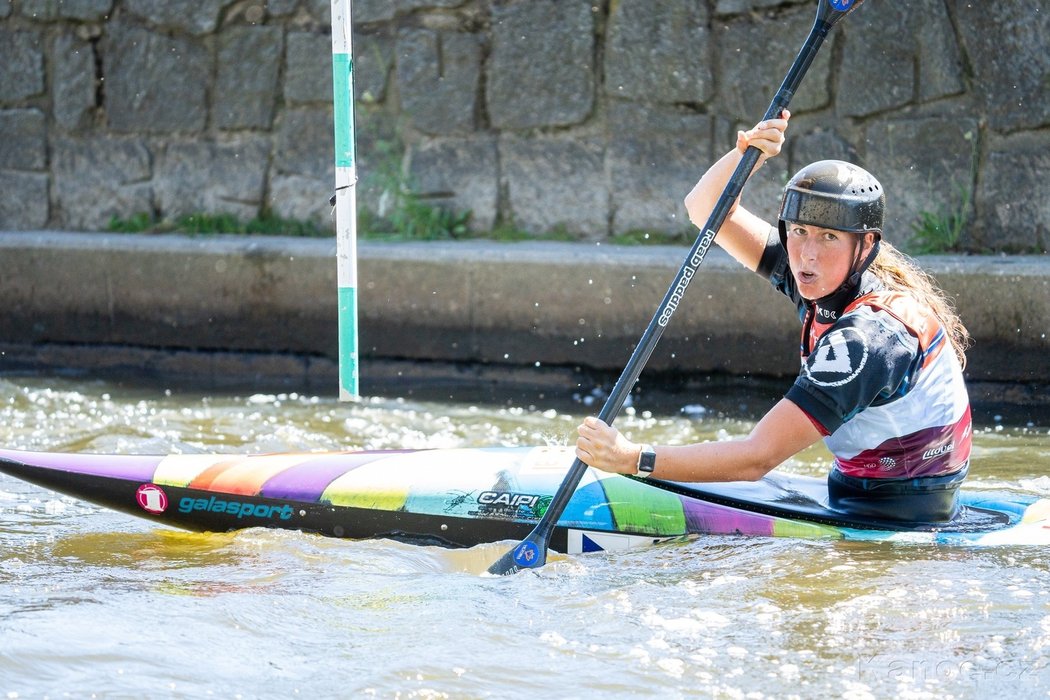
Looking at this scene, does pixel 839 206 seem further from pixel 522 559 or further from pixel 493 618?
pixel 493 618

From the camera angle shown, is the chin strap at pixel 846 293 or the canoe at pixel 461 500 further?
the canoe at pixel 461 500

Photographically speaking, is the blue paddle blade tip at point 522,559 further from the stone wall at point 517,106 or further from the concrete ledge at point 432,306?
the stone wall at point 517,106

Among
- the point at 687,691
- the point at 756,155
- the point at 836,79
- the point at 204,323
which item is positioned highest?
the point at 836,79

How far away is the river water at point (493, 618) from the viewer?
3018mm

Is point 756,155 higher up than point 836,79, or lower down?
lower down

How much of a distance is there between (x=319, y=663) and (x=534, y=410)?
3.02m

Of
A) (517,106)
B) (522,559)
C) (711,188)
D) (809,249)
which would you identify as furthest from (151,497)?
(517,106)

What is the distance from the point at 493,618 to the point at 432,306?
10.7 feet

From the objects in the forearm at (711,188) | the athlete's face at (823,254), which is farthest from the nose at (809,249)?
the forearm at (711,188)

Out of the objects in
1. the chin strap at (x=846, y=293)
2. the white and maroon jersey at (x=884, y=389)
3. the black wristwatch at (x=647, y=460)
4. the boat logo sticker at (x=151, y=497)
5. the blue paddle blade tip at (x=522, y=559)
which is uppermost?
the chin strap at (x=846, y=293)

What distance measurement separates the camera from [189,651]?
10.4ft

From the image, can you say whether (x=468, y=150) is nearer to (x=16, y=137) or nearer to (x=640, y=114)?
(x=640, y=114)

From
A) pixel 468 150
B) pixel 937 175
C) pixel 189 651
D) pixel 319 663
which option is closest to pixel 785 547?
pixel 319 663

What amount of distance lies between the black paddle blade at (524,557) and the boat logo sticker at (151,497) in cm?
104
